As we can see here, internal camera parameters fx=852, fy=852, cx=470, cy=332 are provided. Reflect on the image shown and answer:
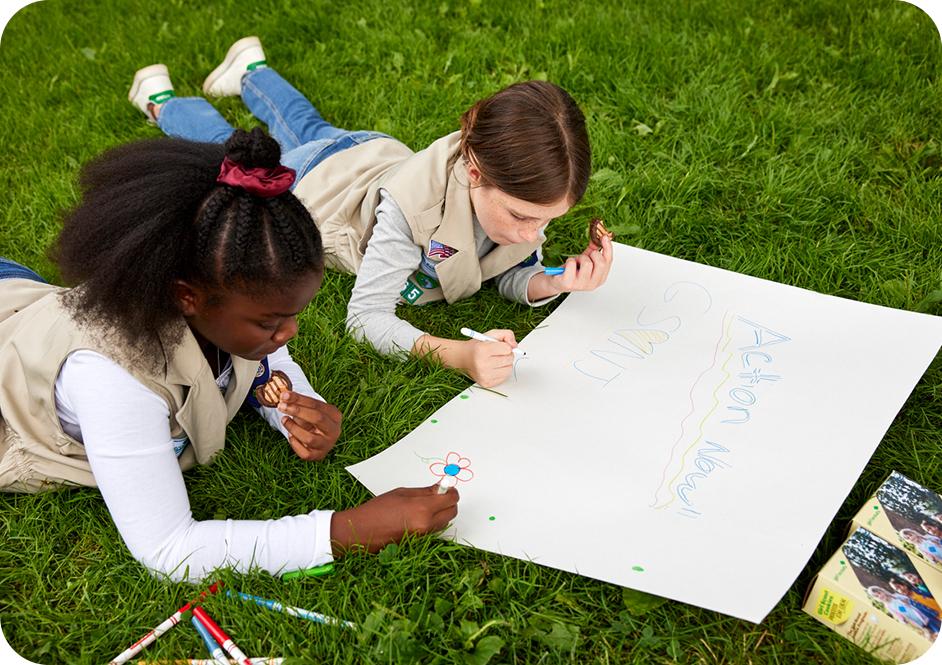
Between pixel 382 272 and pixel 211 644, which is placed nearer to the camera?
pixel 211 644

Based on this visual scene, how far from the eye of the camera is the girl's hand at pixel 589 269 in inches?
81.9

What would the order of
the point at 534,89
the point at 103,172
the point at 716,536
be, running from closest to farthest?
the point at 103,172
the point at 716,536
the point at 534,89

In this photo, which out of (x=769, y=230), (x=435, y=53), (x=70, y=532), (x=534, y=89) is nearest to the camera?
(x=70, y=532)

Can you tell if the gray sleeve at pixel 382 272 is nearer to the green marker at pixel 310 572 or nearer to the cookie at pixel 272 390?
the cookie at pixel 272 390

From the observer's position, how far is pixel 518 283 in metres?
2.24

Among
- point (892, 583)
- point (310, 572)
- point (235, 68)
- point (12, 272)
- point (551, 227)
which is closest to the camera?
point (892, 583)

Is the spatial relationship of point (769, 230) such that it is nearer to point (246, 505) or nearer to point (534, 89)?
point (534, 89)

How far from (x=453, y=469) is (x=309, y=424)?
0.30 metres

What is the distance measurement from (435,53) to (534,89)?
1.54m

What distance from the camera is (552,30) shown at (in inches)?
130

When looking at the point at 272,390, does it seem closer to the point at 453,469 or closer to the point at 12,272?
the point at 453,469

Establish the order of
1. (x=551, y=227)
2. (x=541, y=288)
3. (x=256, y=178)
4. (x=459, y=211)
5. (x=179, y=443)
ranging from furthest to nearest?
(x=551, y=227) → (x=541, y=288) → (x=459, y=211) → (x=179, y=443) → (x=256, y=178)

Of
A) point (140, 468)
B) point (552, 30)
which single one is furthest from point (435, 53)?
point (140, 468)

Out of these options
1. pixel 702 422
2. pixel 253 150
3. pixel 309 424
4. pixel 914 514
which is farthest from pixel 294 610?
pixel 914 514
